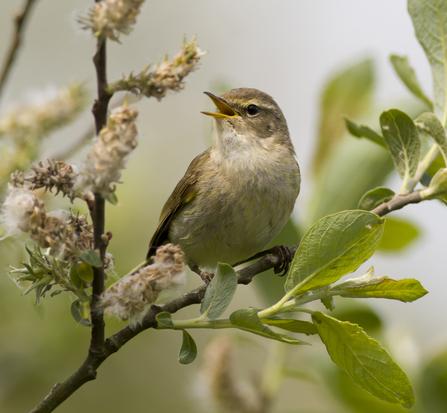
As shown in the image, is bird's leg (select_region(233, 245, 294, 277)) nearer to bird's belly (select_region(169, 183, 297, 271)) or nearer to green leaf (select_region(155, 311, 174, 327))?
bird's belly (select_region(169, 183, 297, 271))

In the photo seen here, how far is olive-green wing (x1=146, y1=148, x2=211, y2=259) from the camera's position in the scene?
3162mm

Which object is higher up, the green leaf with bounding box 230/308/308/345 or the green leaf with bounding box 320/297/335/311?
the green leaf with bounding box 230/308/308/345

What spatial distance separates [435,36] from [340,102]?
2.58 ft

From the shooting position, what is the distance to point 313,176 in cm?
295

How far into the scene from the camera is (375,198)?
83.3 inches

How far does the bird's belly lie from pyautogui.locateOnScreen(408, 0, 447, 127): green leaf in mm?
1076

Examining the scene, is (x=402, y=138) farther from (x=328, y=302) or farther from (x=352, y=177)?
(x=328, y=302)

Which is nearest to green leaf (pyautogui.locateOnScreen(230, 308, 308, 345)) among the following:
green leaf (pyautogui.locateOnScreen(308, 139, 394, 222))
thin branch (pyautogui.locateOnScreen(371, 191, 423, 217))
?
thin branch (pyautogui.locateOnScreen(371, 191, 423, 217))

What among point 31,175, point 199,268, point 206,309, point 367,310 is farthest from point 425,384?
point 31,175

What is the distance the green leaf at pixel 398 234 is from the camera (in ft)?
8.37

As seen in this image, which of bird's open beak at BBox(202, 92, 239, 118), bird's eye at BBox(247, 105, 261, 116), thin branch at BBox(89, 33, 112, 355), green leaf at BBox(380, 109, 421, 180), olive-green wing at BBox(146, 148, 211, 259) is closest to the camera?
thin branch at BBox(89, 33, 112, 355)

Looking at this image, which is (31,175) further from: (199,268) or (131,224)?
(199,268)

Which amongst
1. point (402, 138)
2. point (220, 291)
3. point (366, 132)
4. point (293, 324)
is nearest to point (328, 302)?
point (293, 324)

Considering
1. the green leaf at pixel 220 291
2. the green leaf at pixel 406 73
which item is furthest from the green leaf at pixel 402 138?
the green leaf at pixel 220 291
